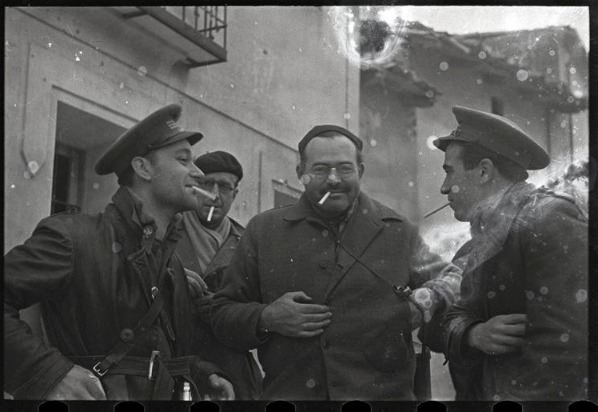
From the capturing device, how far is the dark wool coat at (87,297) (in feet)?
18.4

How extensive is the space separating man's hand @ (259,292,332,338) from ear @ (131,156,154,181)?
3.74 ft

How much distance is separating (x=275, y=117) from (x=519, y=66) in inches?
64.4

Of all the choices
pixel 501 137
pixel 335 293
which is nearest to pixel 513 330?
pixel 335 293

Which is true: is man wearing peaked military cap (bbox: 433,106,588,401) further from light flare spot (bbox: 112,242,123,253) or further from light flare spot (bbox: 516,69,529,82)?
light flare spot (bbox: 112,242,123,253)

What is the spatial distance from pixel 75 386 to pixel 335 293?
167cm

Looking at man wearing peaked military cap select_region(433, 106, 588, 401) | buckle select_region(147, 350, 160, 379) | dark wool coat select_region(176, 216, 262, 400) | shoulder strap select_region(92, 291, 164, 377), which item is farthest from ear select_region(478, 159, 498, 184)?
buckle select_region(147, 350, 160, 379)

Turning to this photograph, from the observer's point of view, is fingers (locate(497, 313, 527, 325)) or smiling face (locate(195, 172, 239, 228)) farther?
smiling face (locate(195, 172, 239, 228))

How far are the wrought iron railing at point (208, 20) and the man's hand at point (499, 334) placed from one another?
2.48 metres

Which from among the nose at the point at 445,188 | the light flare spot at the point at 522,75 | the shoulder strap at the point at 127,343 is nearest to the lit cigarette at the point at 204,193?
the shoulder strap at the point at 127,343

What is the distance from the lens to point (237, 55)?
243 inches

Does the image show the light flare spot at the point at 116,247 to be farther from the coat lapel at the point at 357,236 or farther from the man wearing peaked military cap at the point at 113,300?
the coat lapel at the point at 357,236

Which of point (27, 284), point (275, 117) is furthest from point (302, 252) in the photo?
point (27, 284)

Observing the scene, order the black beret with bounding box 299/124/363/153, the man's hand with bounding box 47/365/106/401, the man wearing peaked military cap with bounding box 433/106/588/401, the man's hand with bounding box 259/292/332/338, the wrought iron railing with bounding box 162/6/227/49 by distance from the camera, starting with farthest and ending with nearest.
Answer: the wrought iron railing with bounding box 162/6/227/49, the black beret with bounding box 299/124/363/153, the man's hand with bounding box 259/292/332/338, the man wearing peaked military cap with bounding box 433/106/588/401, the man's hand with bounding box 47/365/106/401

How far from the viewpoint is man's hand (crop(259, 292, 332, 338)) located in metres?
5.80
